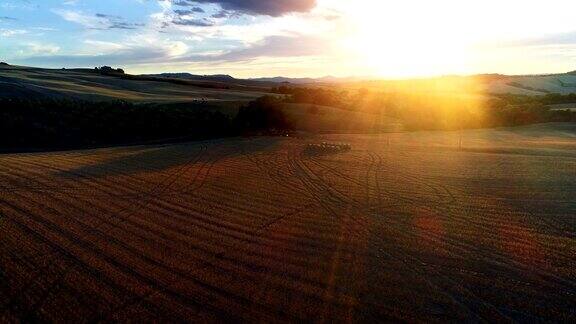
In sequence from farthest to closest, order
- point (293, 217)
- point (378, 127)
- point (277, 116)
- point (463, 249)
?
point (378, 127), point (277, 116), point (293, 217), point (463, 249)

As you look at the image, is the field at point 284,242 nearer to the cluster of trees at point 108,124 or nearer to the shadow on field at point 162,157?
the shadow on field at point 162,157

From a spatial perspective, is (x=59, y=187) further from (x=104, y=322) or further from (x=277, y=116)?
(x=277, y=116)

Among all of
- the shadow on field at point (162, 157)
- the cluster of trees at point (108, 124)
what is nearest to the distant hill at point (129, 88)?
the cluster of trees at point (108, 124)

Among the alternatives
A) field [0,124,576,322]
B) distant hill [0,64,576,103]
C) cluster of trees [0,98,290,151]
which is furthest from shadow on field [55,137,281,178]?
distant hill [0,64,576,103]

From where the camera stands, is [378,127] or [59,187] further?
[378,127]

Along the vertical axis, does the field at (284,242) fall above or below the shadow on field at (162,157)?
above

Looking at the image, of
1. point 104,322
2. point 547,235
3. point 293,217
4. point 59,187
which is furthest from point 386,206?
point 59,187

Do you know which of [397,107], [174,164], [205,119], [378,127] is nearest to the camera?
[174,164]
